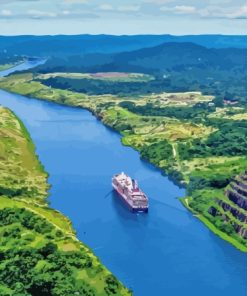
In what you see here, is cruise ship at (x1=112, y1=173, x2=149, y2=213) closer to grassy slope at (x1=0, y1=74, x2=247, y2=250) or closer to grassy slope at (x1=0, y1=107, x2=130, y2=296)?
grassy slope at (x1=0, y1=74, x2=247, y2=250)

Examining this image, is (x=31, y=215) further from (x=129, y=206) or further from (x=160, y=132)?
(x=160, y=132)

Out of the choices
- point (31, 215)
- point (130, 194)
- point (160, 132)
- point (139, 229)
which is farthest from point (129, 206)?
point (160, 132)

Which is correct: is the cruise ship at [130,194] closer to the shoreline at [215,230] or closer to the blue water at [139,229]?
the blue water at [139,229]

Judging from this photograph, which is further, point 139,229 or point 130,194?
point 130,194

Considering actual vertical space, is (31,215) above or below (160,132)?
above

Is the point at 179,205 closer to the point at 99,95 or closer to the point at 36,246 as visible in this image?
the point at 36,246

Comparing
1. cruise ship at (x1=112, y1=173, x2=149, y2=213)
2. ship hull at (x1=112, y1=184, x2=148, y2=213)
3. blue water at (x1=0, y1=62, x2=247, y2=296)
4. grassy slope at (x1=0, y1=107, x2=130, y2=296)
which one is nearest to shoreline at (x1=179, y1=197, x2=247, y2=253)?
blue water at (x1=0, y1=62, x2=247, y2=296)
